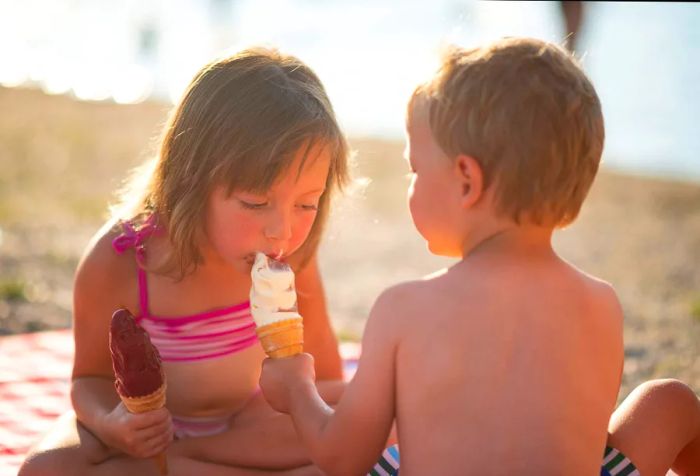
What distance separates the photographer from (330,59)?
1522cm

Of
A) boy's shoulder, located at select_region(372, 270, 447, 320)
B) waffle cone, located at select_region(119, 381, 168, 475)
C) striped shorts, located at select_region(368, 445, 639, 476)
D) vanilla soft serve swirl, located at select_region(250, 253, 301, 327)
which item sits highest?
boy's shoulder, located at select_region(372, 270, 447, 320)

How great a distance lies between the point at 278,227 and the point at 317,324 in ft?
2.35

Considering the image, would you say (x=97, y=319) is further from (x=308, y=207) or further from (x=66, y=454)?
(x=308, y=207)

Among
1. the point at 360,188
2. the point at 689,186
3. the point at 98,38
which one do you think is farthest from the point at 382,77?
the point at 360,188

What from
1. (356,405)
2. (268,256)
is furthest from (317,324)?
(356,405)

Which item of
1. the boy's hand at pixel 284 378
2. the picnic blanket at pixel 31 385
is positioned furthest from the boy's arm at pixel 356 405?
the picnic blanket at pixel 31 385

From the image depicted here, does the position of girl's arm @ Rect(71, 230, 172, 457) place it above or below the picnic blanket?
above

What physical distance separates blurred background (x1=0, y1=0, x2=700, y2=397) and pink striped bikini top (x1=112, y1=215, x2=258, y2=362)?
448mm

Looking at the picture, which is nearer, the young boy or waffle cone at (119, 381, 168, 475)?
the young boy

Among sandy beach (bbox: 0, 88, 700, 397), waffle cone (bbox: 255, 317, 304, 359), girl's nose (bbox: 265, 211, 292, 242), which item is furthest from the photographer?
sandy beach (bbox: 0, 88, 700, 397)

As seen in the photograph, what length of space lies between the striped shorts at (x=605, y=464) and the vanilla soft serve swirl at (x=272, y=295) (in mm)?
416

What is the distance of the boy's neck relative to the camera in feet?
6.63

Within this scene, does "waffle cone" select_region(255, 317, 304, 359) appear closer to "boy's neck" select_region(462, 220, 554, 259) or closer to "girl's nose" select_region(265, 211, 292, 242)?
"girl's nose" select_region(265, 211, 292, 242)

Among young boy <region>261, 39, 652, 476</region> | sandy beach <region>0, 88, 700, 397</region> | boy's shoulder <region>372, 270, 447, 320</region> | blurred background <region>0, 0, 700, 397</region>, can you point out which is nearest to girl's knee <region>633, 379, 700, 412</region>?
young boy <region>261, 39, 652, 476</region>
